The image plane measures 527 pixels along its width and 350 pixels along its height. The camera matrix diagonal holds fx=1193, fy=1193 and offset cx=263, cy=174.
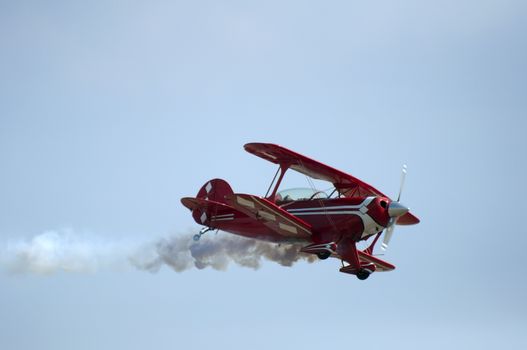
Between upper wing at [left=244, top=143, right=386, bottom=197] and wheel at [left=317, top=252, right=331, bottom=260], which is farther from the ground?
upper wing at [left=244, top=143, right=386, bottom=197]

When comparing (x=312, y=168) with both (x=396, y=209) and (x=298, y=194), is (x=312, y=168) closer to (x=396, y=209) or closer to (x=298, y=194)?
(x=298, y=194)

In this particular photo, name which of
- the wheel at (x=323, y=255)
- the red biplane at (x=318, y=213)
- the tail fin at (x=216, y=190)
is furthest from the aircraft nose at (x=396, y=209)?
the tail fin at (x=216, y=190)

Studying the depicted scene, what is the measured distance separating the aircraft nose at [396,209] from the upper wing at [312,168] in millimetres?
2249

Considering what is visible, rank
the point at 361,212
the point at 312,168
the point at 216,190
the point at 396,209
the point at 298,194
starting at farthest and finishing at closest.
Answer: the point at 216,190 < the point at 312,168 < the point at 298,194 < the point at 361,212 < the point at 396,209

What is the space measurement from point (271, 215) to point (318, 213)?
1347mm

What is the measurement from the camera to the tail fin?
35844mm

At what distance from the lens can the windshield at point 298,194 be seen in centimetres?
3250

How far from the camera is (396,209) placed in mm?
31250

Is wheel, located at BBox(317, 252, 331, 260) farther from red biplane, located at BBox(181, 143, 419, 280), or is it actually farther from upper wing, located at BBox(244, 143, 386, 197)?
upper wing, located at BBox(244, 143, 386, 197)

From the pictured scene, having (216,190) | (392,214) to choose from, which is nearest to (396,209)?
(392,214)

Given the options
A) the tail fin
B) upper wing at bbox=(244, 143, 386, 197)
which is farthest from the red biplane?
the tail fin

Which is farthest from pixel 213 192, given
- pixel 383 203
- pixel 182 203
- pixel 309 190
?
pixel 383 203

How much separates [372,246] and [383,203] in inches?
A: 127

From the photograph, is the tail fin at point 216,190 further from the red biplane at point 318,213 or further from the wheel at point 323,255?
the wheel at point 323,255
